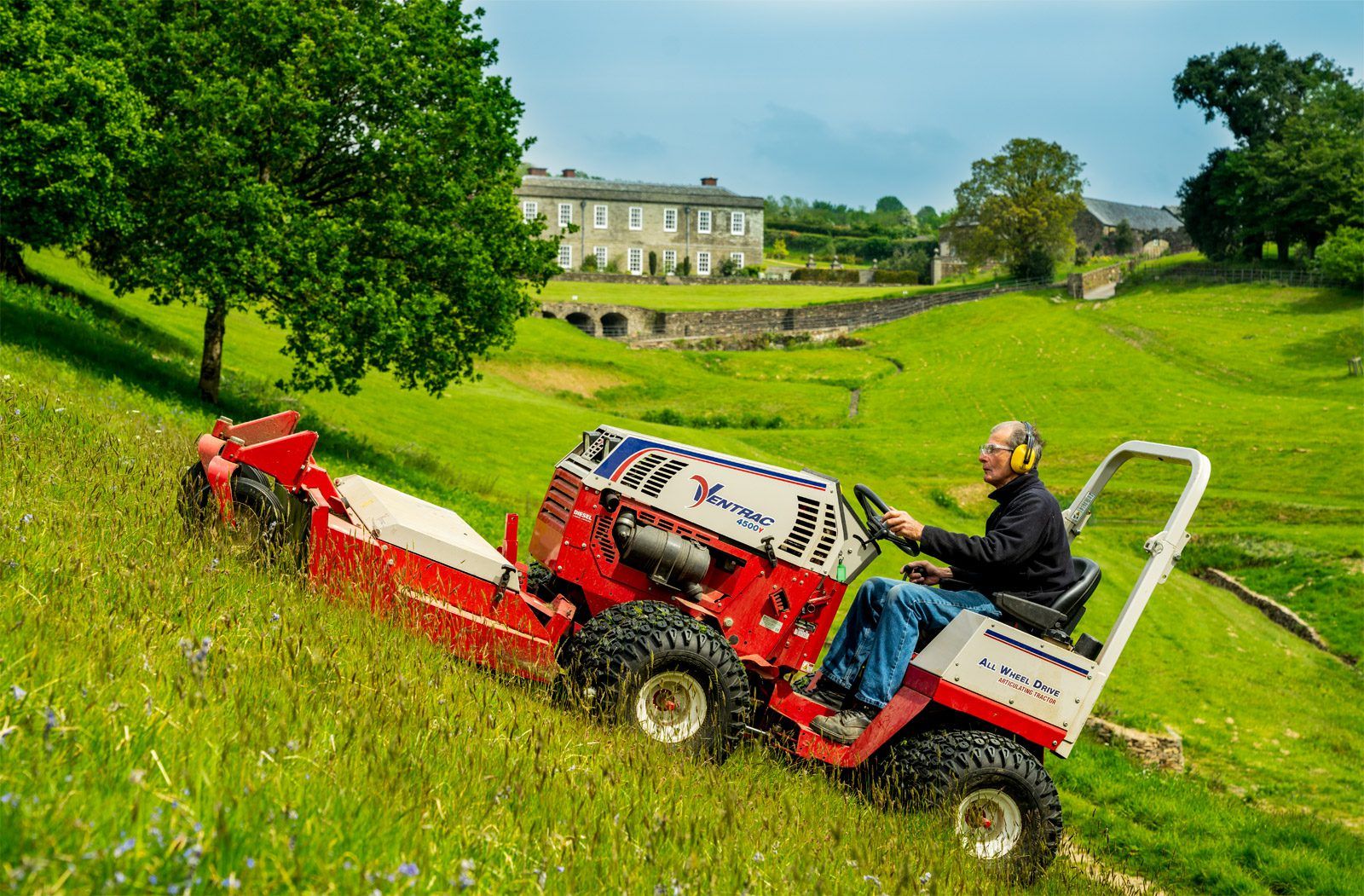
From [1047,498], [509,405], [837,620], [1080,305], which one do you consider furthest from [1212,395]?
[1047,498]

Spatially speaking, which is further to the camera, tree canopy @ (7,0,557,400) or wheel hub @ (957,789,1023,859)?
tree canopy @ (7,0,557,400)

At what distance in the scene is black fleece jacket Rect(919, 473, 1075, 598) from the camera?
24.5 feet

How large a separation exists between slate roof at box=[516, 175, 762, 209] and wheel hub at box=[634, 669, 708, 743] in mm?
100677

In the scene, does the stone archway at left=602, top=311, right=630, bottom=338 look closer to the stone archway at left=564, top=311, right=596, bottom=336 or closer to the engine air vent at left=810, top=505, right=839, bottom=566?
the stone archway at left=564, top=311, right=596, bottom=336

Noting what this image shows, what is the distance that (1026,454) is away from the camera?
25.3 feet

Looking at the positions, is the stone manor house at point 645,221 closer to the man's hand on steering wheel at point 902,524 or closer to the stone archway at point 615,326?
the stone archway at point 615,326

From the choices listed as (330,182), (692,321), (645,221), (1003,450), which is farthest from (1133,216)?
(1003,450)

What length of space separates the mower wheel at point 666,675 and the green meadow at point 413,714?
35cm

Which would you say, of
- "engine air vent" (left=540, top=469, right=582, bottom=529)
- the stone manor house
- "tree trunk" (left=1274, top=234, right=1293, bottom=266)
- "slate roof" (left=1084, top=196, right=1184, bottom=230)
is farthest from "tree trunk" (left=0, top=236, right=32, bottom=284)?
"slate roof" (left=1084, top=196, right=1184, bottom=230)

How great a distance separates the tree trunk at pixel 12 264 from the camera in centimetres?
2341

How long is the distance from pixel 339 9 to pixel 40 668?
21.2 metres

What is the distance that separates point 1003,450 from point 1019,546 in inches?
27.0

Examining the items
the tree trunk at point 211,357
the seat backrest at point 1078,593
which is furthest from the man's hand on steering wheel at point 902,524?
the tree trunk at point 211,357

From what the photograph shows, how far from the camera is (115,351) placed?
21.5 metres
